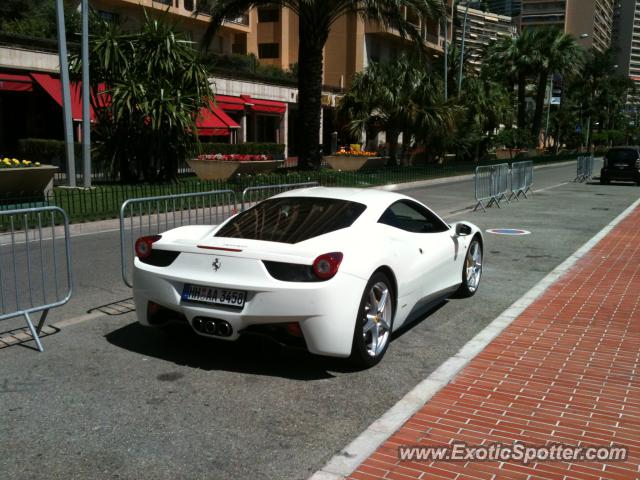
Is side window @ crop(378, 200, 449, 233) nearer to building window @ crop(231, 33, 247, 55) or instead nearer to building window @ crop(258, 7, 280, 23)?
building window @ crop(231, 33, 247, 55)

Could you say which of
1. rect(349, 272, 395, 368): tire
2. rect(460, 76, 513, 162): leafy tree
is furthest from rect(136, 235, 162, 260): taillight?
rect(460, 76, 513, 162): leafy tree

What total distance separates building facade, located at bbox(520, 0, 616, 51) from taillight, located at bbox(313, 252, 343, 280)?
6806 inches

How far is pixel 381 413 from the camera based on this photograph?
4.47m

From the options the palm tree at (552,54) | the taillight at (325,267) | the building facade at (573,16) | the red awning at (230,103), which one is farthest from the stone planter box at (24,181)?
the building facade at (573,16)

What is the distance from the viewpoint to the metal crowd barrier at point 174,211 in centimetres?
848

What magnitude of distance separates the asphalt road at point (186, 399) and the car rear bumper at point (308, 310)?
1.19ft

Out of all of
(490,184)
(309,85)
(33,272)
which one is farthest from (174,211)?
(309,85)

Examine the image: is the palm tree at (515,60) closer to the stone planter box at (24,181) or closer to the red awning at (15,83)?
the red awning at (15,83)

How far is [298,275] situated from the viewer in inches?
193

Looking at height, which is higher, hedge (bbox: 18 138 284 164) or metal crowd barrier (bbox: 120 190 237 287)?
hedge (bbox: 18 138 284 164)

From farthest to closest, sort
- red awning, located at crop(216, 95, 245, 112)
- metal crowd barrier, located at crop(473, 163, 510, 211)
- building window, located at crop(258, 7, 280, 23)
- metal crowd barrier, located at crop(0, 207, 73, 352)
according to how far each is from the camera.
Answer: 1. building window, located at crop(258, 7, 280, 23)
2. red awning, located at crop(216, 95, 245, 112)
3. metal crowd barrier, located at crop(473, 163, 510, 211)
4. metal crowd barrier, located at crop(0, 207, 73, 352)

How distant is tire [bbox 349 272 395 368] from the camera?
5.10 m

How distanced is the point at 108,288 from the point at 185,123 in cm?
1404

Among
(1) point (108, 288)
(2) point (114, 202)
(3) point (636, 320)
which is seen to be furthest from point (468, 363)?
(2) point (114, 202)
